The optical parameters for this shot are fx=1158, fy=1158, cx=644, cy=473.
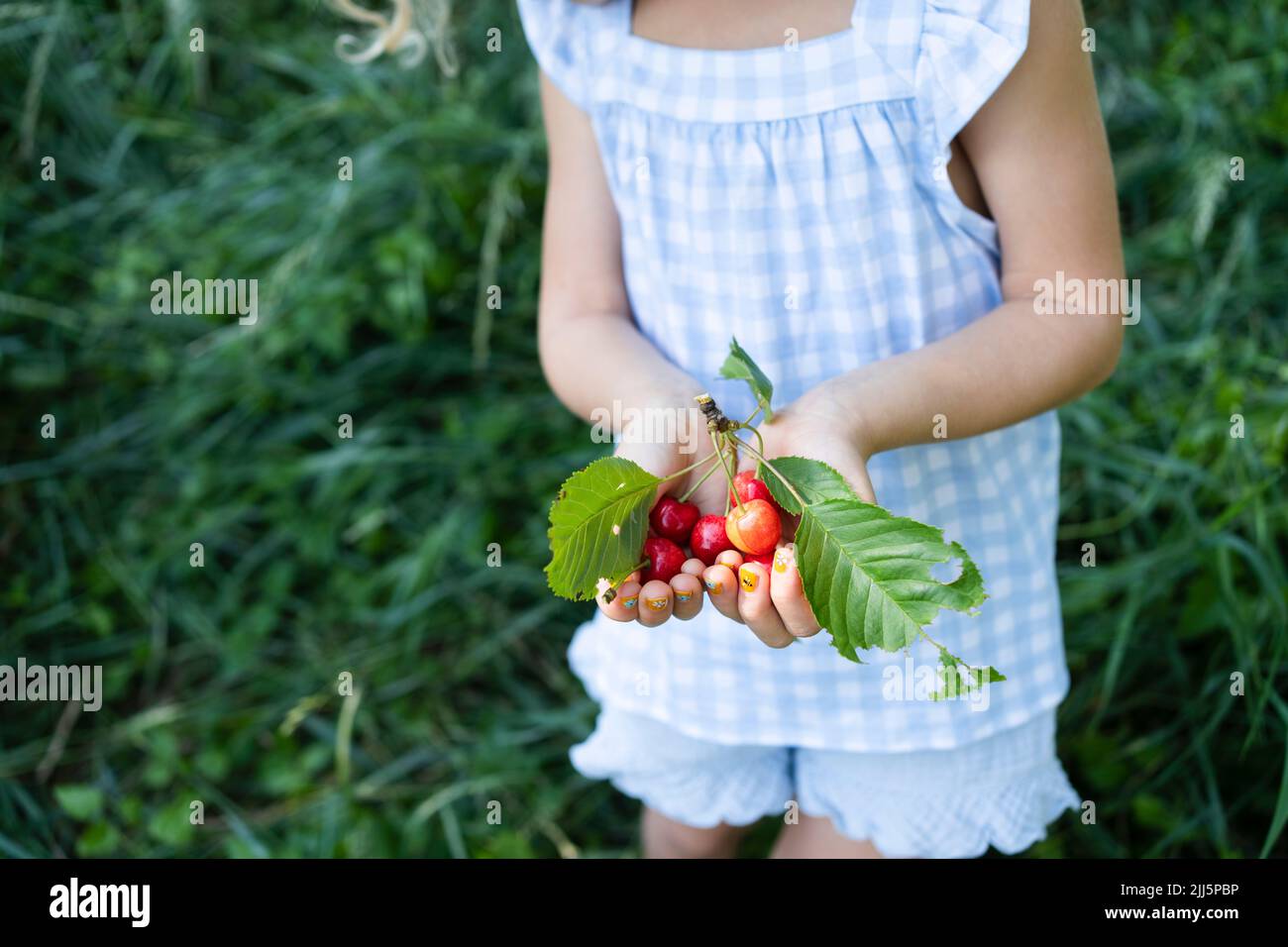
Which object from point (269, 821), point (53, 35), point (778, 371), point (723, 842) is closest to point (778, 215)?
point (778, 371)

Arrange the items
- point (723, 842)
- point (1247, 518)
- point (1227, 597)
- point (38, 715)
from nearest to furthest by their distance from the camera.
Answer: point (723, 842) < point (1227, 597) < point (1247, 518) < point (38, 715)

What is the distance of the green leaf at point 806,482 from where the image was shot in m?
0.85

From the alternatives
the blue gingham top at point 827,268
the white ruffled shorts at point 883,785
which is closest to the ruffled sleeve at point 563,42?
the blue gingham top at point 827,268

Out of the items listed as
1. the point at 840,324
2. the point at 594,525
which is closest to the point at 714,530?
the point at 594,525

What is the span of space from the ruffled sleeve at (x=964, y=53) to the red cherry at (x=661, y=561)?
1.41ft

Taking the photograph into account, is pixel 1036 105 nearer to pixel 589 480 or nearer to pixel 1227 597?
pixel 589 480

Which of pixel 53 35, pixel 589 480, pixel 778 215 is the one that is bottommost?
pixel 589 480

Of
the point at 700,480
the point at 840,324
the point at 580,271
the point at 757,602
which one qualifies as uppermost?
the point at 580,271

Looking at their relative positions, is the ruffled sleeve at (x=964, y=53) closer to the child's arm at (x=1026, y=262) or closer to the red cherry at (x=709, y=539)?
the child's arm at (x=1026, y=262)

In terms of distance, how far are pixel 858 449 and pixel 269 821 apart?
1.44 meters

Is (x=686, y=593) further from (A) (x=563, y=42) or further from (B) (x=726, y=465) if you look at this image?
(A) (x=563, y=42)

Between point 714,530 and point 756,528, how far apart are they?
0.07 meters

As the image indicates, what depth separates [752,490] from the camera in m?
0.93

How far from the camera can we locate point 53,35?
256cm
